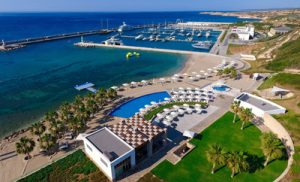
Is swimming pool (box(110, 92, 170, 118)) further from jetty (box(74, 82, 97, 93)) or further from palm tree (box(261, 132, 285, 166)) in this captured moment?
palm tree (box(261, 132, 285, 166))

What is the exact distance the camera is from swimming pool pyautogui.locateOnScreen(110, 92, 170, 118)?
41.9 m

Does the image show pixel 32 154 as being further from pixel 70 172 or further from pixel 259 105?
pixel 259 105

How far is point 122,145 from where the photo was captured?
27391 millimetres

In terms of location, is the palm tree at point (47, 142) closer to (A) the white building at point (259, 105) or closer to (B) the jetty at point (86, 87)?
(B) the jetty at point (86, 87)

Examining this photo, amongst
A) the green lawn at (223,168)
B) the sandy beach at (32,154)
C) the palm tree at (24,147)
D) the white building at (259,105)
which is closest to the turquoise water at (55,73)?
the sandy beach at (32,154)

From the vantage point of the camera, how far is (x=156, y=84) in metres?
56.4

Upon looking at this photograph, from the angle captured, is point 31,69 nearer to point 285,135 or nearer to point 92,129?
point 92,129

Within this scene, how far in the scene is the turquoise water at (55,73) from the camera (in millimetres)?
47062

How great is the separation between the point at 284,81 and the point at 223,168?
106 ft

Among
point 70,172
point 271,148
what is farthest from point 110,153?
point 271,148

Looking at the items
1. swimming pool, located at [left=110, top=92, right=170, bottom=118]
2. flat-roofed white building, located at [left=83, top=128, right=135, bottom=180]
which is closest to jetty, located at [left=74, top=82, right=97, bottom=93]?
swimming pool, located at [left=110, top=92, right=170, bottom=118]

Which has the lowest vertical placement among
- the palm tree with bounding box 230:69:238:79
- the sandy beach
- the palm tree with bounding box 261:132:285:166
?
the sandy beach

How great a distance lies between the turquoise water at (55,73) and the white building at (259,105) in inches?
1180

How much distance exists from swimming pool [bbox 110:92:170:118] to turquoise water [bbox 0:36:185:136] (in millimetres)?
15001
